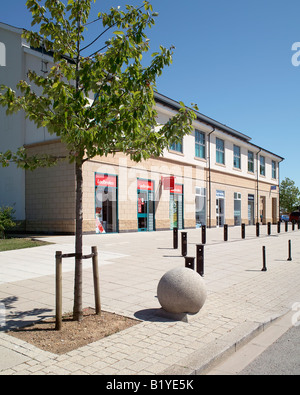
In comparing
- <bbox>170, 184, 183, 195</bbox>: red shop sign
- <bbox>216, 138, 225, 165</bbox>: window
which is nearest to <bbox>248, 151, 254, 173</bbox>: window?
<bbox>216, 138, 225, 165</bbox>: window

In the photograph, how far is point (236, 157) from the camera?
120ft

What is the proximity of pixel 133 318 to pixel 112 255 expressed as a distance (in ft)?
22.3

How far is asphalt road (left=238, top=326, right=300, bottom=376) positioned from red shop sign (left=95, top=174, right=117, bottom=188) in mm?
15654

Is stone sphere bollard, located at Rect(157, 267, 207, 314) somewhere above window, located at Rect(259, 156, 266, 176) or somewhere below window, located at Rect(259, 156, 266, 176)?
below

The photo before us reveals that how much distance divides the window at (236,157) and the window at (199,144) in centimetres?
661

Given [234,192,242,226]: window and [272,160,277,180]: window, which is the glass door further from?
[272,160,277,180]: window

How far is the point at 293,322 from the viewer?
5559 millimetres

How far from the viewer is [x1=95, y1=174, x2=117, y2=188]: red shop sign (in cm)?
1961

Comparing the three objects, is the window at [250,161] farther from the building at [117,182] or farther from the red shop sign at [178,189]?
the red shop sign at [178,189]

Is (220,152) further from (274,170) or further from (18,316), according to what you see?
(18,316)

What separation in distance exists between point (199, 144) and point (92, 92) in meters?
25.6

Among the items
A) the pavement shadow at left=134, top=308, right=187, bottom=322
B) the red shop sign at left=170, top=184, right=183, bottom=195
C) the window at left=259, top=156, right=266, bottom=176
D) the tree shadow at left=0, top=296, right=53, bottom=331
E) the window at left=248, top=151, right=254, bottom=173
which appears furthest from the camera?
the window at left=259, top=156, right=266, bottom=176

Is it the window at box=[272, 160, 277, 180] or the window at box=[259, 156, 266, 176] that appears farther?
the window at box=[272, 160, 277, 180]
